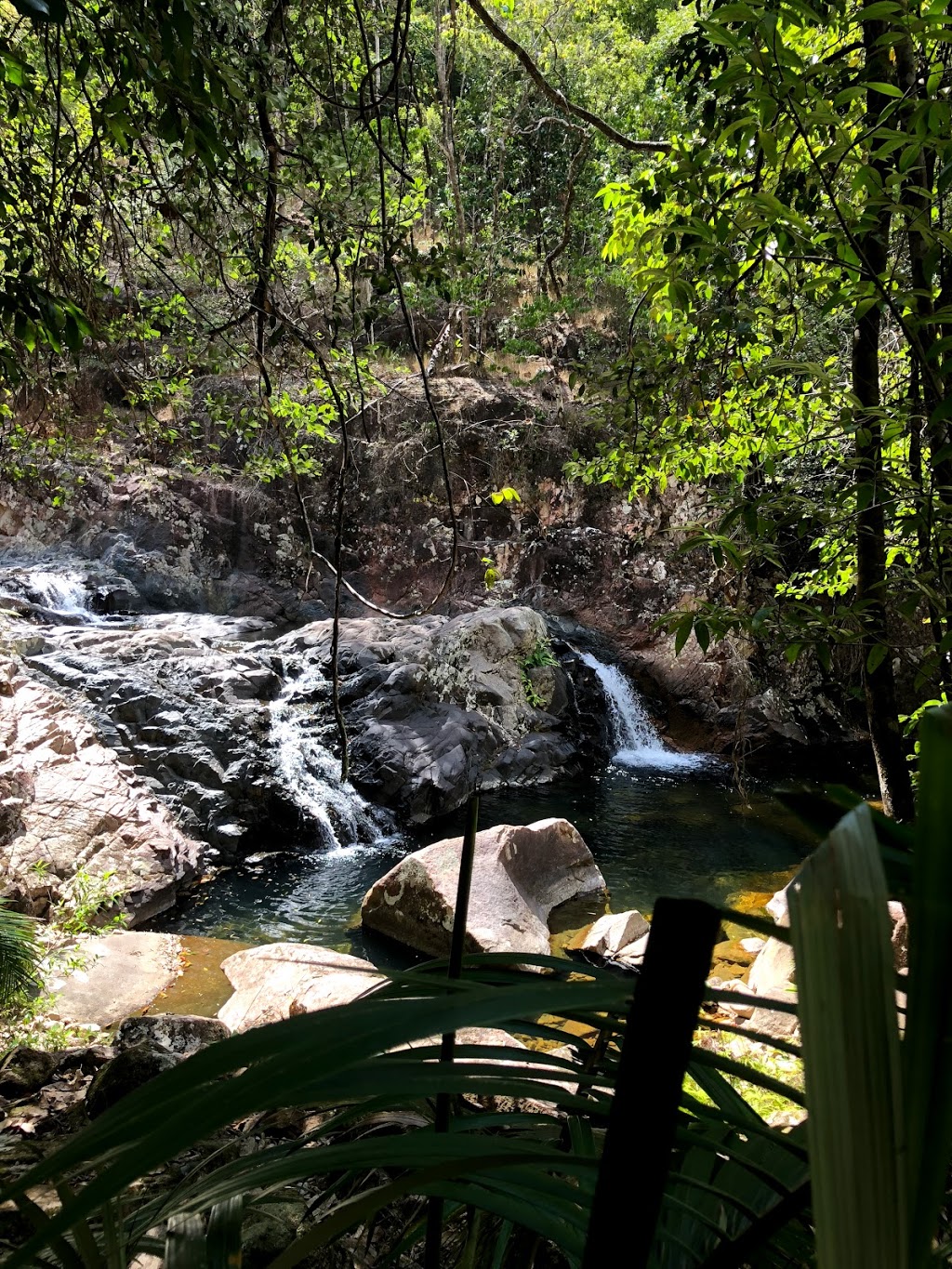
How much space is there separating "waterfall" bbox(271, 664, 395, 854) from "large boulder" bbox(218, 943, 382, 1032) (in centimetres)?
268

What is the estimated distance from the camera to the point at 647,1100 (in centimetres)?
22

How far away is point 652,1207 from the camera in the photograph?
8.5 inches

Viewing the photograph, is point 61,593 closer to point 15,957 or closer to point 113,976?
point 113,976

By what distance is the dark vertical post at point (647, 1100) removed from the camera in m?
0.21

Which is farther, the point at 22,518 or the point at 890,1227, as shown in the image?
the point at 22,518

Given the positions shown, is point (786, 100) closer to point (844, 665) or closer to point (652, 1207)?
point (652, 1207)

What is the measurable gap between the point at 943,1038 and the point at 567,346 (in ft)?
56.5

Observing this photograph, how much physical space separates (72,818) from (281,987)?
270 centimetres

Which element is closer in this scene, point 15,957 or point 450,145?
point 15,957

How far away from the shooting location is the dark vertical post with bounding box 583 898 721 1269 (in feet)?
0.69

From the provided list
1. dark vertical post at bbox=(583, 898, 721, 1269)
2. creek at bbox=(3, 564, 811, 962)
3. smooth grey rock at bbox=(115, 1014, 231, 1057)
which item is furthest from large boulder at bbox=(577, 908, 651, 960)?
dark vertical post at bbox=(583, 898, 721, 1269)

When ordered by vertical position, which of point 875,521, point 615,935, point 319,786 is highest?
point 875,521

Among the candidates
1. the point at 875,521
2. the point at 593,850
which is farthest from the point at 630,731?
the point at 875,521

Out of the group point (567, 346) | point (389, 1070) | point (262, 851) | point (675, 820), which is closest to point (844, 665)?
point (675, 820)
